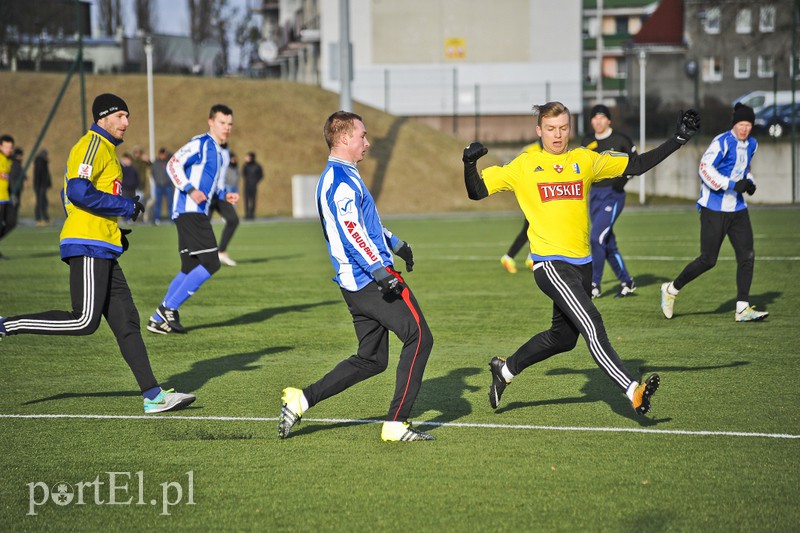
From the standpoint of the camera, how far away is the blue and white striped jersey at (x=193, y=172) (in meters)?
11.5

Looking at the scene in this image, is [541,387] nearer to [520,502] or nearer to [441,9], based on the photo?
[520,502]

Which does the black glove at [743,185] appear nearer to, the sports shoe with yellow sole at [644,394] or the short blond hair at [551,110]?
the short blond hair at [551,110]

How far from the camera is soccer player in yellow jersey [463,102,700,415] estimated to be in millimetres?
6723

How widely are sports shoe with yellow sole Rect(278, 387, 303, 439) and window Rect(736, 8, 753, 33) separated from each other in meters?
47.5

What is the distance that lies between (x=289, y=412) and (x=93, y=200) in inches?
78.3

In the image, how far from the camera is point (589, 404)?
7430 millimetres

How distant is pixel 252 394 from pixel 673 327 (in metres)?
4.89

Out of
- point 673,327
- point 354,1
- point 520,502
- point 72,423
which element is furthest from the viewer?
point 354,1

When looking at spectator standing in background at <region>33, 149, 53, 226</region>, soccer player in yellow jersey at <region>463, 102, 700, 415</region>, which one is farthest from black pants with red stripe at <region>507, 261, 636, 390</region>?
spectator standing in background at <region>33, 149, 53, 226</region>

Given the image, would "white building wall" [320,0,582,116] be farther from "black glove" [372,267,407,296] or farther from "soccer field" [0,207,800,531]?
"black glove" [372,267,407,296]

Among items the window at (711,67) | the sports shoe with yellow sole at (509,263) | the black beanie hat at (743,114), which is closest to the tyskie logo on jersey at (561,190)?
the black beanie hat at (743,114)

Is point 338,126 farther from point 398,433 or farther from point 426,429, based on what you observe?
point 426,429

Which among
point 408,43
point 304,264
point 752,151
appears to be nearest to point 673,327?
point 752,151

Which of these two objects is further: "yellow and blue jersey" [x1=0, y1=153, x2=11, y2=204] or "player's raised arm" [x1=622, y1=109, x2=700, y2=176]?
"yellow and blue jersey" [x1=0, y1=153, x2=11, y2=204]
